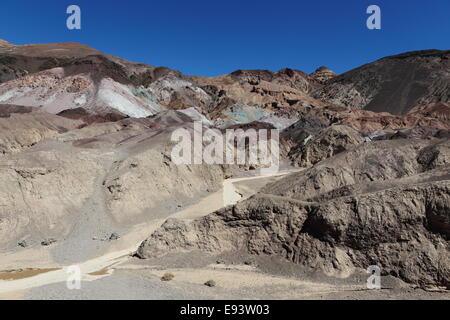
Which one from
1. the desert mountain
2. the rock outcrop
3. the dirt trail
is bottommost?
the dirt trail

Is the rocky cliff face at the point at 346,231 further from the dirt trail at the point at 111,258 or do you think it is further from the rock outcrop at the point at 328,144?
the rock outcrop at the point at 328,144

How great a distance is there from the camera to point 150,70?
361ft

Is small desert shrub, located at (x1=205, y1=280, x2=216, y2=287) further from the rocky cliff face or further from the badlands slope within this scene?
the rocky cliff face

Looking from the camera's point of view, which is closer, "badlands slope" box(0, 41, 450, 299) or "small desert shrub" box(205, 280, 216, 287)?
"badlands slope" box(0, 41, 450, 299)

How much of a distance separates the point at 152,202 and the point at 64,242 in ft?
26.8

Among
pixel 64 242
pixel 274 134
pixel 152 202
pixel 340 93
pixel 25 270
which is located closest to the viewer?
pixel 25 270

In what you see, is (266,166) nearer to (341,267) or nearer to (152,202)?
(152,202)

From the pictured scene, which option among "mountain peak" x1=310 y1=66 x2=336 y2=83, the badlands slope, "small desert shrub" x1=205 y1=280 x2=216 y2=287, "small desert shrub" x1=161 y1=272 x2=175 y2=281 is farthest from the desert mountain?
"small desert shrub" x1=161 y1=272 x2=175 y2=281

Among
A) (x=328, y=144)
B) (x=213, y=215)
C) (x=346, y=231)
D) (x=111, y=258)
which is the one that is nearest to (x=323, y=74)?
(x=328, y=144)

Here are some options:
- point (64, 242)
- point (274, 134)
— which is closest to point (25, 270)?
point (64, 242)

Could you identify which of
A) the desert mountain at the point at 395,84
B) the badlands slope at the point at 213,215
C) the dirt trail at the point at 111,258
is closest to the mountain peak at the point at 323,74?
the desert mountain at the point at 395,84

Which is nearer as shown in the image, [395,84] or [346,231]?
[346,231]

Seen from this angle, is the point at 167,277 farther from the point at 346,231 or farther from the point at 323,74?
the point at 323,74

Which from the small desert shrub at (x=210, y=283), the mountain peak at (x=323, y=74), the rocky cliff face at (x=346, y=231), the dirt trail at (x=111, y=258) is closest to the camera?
the rocky cliff face at (x=346, y=231)
